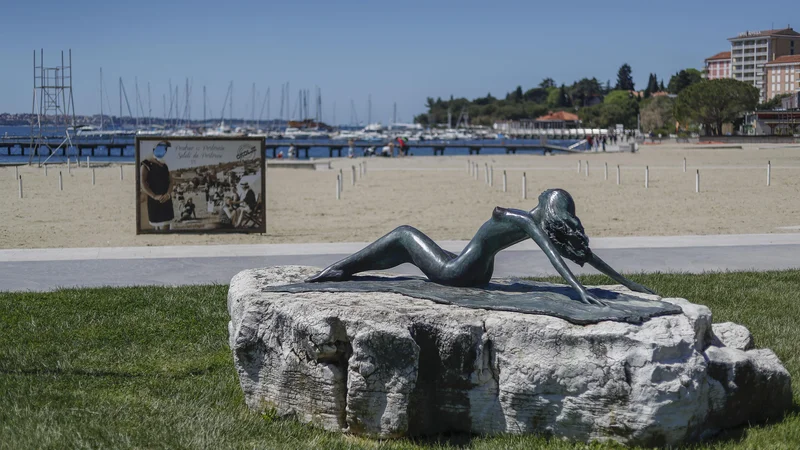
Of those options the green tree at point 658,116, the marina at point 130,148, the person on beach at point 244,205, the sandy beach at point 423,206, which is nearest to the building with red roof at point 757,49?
the green tree at point 658,116

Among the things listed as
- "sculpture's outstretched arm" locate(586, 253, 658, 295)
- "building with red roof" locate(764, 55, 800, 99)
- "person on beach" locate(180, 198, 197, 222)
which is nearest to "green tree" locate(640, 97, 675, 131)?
"building with red roof" locate(764, 55, 800, 99)

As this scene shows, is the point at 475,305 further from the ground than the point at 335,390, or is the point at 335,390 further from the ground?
the point at 475,305

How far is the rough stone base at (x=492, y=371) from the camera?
5434 mm

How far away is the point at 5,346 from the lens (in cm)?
793

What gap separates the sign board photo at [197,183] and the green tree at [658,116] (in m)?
128

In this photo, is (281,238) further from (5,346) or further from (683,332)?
(683,332)

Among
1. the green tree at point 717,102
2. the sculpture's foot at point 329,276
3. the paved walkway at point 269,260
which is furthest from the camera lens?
the green tree at point 717,102

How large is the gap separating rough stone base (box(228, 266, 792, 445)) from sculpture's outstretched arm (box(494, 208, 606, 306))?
525mm

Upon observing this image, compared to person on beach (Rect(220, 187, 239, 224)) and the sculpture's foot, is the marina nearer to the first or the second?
person on beach (Rect(220, 187, 239, 224))

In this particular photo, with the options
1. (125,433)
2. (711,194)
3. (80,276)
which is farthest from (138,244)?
(711,194)

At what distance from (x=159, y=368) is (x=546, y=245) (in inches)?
128

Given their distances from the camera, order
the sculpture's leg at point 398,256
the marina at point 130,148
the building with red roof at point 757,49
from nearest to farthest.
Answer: the sculpture's leg at point 398,256 < the marina at point 130,148 < the building with red roof at point 757,49

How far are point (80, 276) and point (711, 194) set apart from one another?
20020 millimetres

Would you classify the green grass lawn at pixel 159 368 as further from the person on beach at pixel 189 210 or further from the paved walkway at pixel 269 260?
the person on beach at pixel 189 210
